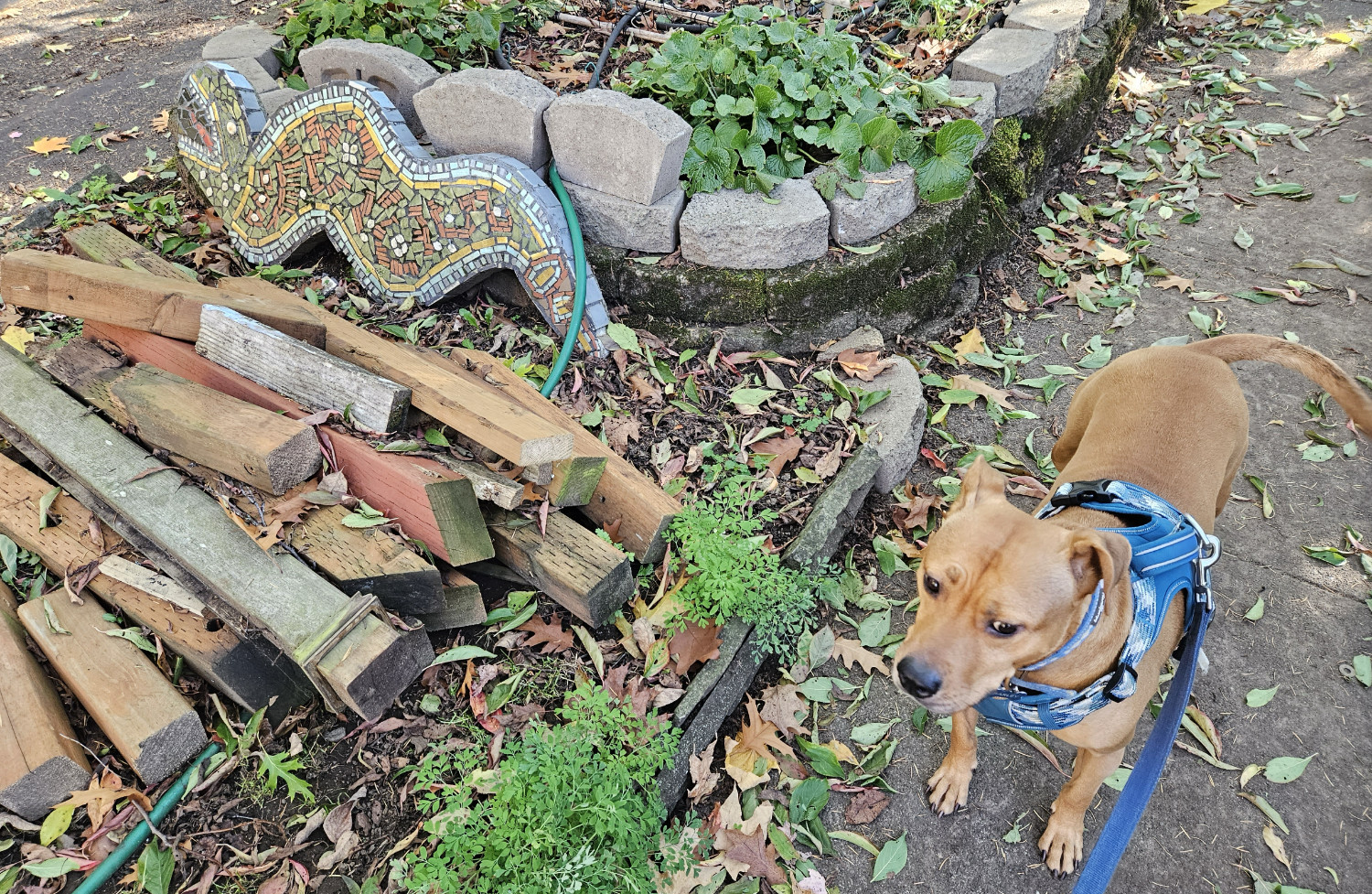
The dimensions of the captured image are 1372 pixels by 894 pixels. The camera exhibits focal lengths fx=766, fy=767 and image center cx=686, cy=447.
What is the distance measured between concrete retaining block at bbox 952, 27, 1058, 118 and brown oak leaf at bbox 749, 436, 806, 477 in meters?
2.71

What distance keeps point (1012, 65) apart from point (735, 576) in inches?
150

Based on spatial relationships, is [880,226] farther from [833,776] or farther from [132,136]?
[132,136]

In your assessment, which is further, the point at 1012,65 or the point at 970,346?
the point at 1012,65

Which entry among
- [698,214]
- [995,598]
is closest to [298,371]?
[698,214]

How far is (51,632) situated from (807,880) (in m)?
2.57

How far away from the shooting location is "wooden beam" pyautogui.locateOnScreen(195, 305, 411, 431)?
277cm

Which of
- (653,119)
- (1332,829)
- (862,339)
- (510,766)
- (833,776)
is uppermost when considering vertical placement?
(653,119)

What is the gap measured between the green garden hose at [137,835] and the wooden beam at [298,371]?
1.18m

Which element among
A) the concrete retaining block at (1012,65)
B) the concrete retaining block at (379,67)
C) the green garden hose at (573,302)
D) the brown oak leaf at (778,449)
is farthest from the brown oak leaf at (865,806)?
the concrete retaining block at (1012,65)

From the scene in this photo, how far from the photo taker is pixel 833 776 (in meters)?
2.75

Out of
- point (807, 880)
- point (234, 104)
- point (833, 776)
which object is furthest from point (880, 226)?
point (234, 104)

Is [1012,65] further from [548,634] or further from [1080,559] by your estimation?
[548,634]

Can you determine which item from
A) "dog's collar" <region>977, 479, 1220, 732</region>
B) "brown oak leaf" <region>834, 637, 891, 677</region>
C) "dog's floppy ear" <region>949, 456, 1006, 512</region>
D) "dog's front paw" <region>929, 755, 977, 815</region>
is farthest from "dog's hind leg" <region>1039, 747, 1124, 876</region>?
"dog's floppy ear" <region>949, 456, 1006, 512</region>

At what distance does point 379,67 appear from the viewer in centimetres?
396
